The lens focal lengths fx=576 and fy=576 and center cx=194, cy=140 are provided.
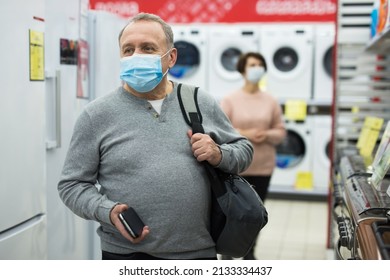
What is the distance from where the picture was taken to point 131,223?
6.16 feet

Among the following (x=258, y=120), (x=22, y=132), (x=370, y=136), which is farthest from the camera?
(x=258, y=120)

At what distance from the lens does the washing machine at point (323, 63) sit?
23.6 ft

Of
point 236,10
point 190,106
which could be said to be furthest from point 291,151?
point 190,106

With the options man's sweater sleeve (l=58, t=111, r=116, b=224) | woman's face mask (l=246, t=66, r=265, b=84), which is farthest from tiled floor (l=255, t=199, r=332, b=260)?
man's sweater sleeve (l=58, t=111, r=116, b=224)

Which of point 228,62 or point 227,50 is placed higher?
point 227,50

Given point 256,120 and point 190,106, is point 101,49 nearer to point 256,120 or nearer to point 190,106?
point 256,120

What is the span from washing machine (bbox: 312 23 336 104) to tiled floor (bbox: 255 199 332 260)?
1.37m

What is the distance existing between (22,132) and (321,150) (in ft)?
16.9

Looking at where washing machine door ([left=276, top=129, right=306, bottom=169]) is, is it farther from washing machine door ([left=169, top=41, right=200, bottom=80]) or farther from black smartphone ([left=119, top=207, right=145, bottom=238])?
black smartphone ([left=119, top=207, right=145, bottom=238])

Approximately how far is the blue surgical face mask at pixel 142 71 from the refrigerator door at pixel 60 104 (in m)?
1.28

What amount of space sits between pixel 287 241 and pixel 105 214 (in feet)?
12.6

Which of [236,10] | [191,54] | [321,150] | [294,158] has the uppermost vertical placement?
[236,10]
